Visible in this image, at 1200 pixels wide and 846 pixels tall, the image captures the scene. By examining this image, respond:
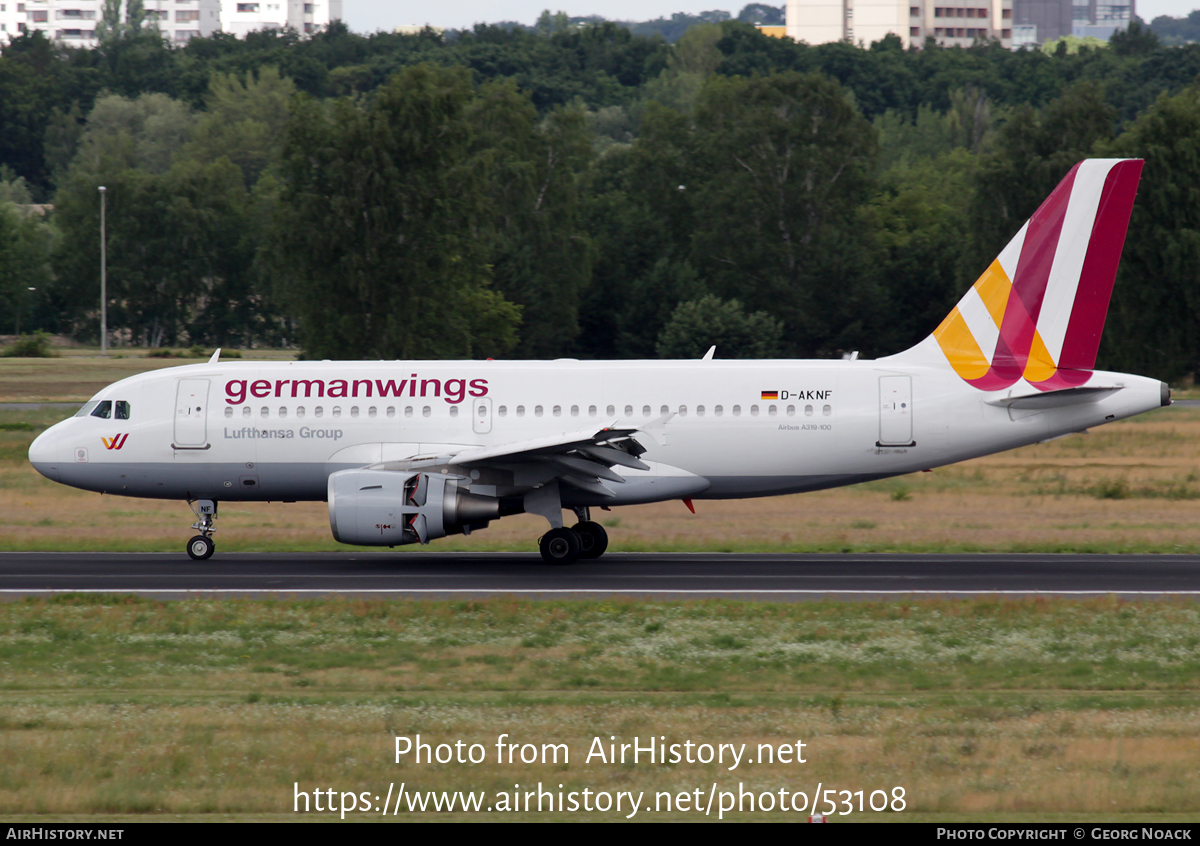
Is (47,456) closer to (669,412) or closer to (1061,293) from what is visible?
(669,412)

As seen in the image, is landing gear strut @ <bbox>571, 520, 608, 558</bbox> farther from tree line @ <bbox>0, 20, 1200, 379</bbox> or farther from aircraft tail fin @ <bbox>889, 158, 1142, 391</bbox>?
tree line @ <bbox>0, 20, 1200, 379</bbox>

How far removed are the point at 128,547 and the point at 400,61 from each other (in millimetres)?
133546

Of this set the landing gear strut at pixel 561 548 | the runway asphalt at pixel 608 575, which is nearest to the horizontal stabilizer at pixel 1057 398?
the runway asphalt at pixel 608 575

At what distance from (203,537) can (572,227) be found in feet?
211

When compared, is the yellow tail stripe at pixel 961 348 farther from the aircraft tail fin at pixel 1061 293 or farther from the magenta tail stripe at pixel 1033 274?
the magenta tail stripe at pixel 1033 274

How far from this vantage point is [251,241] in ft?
330

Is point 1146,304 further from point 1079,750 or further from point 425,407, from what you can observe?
point 1079,750

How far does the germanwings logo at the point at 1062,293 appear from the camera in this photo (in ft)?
86.2

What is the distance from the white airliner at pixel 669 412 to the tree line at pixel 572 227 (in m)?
44.0

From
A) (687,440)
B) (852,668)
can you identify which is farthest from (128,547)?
(852,668)

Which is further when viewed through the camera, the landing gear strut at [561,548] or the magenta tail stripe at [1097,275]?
the magenta tail stripe at [1097,275]

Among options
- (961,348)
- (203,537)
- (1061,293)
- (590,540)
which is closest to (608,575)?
(590,540)

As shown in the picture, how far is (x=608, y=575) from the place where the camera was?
24.3 m

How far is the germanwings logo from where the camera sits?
26.3 m
